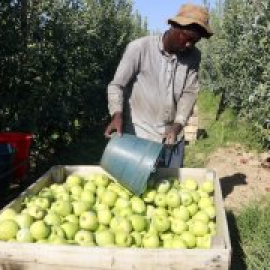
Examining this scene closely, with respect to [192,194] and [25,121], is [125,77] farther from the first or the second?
[25,121]

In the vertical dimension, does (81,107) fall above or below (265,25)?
below

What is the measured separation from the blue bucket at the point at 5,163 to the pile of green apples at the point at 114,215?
1.33 ft

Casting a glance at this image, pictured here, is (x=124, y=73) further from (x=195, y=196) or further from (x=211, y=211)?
(x=211, y=211)

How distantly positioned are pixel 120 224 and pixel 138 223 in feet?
0.35

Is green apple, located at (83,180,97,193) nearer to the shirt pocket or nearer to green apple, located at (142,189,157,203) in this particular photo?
green apple, located at (142,189,157,203)

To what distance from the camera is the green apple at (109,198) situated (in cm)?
359

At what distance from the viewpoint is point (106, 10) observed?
42.8ft

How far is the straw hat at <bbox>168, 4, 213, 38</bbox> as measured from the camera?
381 cm

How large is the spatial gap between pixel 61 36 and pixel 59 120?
1187 mm

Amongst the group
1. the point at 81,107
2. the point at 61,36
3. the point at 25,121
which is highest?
the point at 61,36

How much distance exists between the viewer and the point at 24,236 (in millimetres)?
2912

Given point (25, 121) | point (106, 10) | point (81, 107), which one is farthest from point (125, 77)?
point (106, 10)

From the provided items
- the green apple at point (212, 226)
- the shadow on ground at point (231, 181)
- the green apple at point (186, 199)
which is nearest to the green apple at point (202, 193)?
the green apple at point (186, 199)

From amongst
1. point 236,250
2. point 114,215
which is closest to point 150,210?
point 114,215
